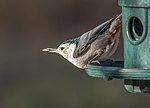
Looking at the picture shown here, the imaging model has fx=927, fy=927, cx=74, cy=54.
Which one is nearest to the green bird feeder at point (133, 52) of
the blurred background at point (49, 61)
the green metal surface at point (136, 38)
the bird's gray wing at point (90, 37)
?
the green metal surface at point (136, 38)

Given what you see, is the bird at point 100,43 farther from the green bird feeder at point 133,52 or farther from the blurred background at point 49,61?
the blurred background at point 49,61

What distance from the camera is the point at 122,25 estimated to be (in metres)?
7.70

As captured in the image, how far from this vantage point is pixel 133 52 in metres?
7.51

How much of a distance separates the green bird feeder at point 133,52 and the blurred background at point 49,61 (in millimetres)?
6721

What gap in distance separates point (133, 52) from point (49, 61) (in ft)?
35.3

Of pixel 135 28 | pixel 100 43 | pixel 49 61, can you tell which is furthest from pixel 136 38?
pixel 49 61

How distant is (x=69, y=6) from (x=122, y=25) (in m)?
12.5

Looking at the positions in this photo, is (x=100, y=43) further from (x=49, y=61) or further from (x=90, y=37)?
(x=49, y=61)

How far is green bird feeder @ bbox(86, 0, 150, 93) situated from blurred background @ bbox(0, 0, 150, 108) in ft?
22.0

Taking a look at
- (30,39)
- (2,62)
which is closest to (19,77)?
(2,62)

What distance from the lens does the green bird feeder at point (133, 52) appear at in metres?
7.07

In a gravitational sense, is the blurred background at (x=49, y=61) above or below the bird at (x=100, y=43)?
below

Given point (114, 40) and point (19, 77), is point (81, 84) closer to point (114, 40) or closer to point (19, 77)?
point (19, 77)

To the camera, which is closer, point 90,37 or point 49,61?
point 90,37
